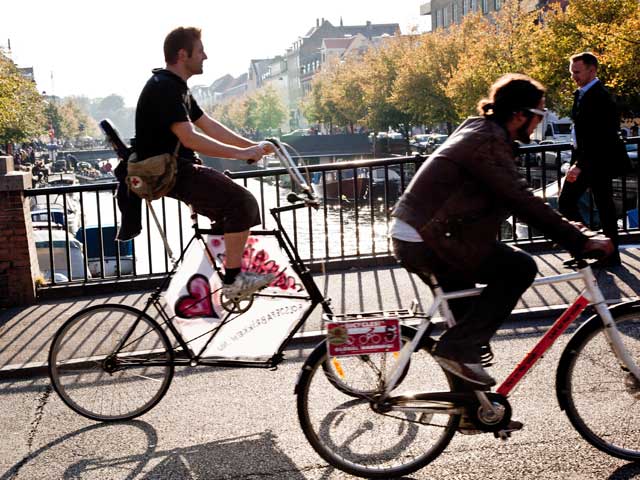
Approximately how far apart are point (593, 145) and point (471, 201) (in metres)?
4.65

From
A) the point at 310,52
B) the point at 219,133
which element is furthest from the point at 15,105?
the point at 310,52

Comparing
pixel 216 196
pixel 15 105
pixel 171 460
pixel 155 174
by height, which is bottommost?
pixel 171 460

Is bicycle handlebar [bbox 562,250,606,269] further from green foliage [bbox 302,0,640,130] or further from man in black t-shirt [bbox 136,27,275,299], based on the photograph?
green foliage [bbox 302,0,640,130]

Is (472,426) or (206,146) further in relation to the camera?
(206,146)

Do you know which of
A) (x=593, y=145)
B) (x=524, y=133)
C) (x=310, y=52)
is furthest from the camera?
(x=310, y=52)

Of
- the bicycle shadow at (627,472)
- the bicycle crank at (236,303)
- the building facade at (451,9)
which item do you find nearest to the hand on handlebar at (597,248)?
the bicycle shadow at (627,472)

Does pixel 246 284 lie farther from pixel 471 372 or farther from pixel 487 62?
pixel 487 62

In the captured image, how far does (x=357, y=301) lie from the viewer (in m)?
8.05

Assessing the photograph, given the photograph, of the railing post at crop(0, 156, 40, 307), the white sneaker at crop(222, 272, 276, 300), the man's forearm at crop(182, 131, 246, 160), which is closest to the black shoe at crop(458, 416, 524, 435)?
the white sneaker at crop(222, 272, 276, 300)

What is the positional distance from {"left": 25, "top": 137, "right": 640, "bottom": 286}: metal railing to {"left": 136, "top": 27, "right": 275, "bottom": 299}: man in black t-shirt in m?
0.45

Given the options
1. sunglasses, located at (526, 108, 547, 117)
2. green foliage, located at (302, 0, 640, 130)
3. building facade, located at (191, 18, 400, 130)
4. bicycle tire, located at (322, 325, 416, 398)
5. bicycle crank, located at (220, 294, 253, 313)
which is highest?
building facade, located at (191, 18, 400, 130)

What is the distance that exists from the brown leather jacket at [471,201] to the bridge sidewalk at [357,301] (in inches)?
120

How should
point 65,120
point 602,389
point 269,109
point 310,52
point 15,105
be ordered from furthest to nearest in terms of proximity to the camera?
point 65,120
point 310,52
point 269,109
point 15,105
point 602,389

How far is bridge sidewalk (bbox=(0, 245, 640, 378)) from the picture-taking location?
6.88 m
